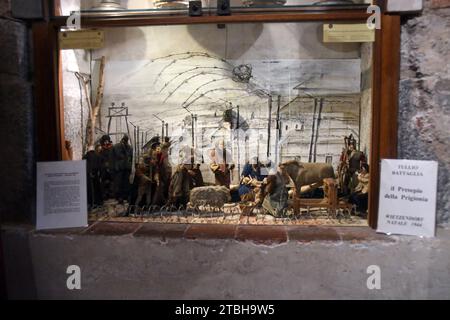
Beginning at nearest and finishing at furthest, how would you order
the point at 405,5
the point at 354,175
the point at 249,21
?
the point at 405,5 → the point at 249,21 → the point at 354,175

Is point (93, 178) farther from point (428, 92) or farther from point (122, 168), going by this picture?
point (428, 92)

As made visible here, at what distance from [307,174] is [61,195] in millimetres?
991

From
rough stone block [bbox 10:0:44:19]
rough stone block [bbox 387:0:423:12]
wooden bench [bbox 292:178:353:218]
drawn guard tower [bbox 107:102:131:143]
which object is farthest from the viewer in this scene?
drawn guard tower [bbox 107:102:131:143]

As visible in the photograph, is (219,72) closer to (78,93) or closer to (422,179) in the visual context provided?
(78,93)

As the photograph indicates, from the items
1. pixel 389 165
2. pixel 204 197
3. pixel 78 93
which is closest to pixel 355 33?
pixel 389 165

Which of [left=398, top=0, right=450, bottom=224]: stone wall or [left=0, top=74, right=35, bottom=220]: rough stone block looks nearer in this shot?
[left=398, top=0, right=450, bottom=224]: stone wall

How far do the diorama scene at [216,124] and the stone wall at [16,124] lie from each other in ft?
0.49

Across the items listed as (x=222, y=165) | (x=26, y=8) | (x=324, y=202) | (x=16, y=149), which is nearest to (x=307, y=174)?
(x=324, y=202)

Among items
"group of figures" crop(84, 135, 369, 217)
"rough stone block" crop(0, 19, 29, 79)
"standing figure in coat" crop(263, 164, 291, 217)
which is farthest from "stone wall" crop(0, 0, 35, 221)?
"standing figure in coat" crop(263, 164, 291, 217)

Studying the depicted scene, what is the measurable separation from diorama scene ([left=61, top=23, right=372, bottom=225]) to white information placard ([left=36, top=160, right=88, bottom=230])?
0.36ft

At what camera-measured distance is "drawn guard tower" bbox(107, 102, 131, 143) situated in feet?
6.07

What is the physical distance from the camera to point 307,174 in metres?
1.78

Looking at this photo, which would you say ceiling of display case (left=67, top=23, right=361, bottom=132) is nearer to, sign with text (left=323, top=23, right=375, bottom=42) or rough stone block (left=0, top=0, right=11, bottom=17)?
sign with text (left=323, top=23, right=375, bottom=42)

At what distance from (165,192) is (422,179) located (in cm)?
100
